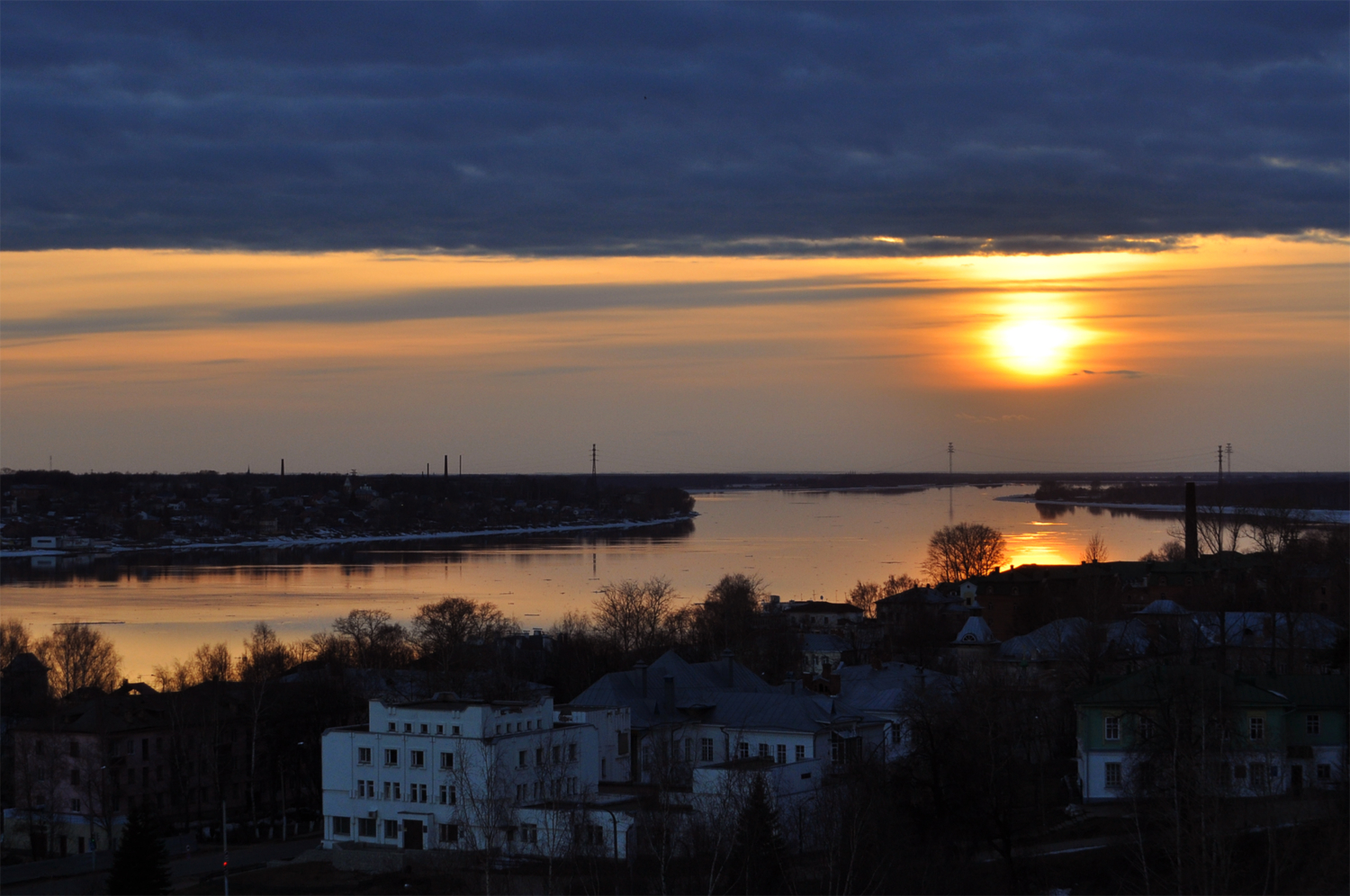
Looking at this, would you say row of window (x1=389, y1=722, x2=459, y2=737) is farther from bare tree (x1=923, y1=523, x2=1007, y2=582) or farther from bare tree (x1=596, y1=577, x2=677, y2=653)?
bare tree (x1=923, y1=523, x2=1007, y2=582)

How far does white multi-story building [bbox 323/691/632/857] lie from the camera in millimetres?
23859

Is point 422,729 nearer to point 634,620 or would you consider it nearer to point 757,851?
point 757,851

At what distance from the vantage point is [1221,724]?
72.6ft

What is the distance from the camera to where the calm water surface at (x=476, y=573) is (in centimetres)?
5856

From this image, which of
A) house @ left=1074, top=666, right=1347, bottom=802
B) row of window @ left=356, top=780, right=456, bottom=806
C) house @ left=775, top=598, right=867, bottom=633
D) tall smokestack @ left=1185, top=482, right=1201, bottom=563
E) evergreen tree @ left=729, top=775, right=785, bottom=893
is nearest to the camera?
evergreen tree @ left=729, top=775, right=785, bottom=893

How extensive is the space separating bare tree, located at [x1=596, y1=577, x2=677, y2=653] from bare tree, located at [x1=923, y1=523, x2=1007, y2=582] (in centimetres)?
1794

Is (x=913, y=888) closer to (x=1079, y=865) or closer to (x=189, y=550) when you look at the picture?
(x=1079, y=865)

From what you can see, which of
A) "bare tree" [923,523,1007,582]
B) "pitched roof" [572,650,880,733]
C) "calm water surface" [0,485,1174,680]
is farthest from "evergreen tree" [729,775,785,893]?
"bare tree" [923,523,1007,582]

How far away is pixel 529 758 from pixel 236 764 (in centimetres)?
830

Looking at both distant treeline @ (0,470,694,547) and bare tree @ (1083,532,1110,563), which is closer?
bare tree @ (1083,532,1110,563)

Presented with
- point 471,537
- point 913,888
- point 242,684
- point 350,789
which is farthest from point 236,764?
point 471,537

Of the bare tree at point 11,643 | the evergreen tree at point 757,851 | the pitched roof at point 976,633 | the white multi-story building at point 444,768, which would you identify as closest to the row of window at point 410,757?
the white multi-story building at point 444,768

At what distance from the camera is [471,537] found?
441 ft

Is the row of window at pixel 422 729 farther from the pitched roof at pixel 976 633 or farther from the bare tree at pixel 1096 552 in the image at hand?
the bare tree at pixel 1096 552
